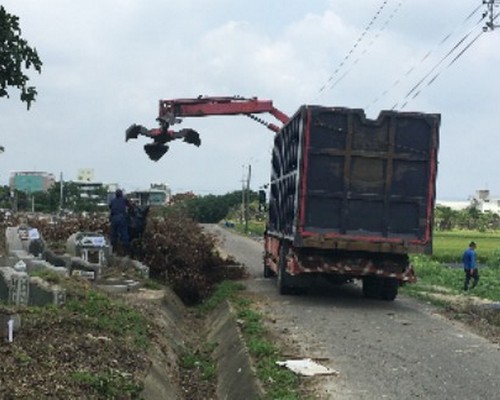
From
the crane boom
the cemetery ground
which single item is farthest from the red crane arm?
the cemetery ground

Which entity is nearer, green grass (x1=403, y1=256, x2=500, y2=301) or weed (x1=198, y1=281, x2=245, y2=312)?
weed (x1=198, y1=281, x2=245, y2=312)

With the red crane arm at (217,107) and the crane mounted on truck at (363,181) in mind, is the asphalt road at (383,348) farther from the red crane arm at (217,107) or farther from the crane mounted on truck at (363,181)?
the red crane arm at (217,107)

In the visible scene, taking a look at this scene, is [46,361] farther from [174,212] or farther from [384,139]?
[174,212]

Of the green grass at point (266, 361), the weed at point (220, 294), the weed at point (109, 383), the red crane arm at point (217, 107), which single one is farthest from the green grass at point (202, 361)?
the red crane arm at point (217, 107)

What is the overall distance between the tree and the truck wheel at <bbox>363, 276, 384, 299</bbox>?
12431 mm

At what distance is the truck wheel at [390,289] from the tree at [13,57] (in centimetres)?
1246

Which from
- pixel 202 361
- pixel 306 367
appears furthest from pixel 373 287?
pixel 306 367

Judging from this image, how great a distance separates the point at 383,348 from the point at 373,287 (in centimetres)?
676

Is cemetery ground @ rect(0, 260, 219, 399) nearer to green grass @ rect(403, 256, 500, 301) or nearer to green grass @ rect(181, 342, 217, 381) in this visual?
green grass @ rect(181, 342, 217, 381)

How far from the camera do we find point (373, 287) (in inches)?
706

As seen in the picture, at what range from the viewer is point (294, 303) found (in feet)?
53.7

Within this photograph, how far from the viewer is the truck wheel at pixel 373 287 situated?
17672 mm

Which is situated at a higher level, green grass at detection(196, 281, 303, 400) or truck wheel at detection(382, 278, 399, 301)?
truck wheel at detection(382, 278, 399, 301)

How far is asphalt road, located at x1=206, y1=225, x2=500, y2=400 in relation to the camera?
878cm
